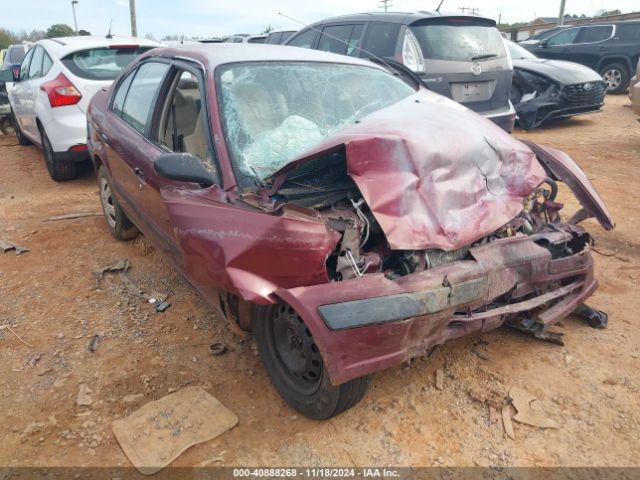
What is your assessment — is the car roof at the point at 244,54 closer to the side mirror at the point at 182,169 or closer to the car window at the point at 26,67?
the side mirror at the point at 182,169

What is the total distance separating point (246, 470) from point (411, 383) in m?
0.97

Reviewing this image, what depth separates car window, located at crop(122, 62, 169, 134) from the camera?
358cm

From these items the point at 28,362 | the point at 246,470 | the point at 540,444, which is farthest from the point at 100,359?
the point at 540,444

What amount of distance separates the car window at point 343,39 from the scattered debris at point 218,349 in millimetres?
4811

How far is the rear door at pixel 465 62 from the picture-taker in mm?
6332

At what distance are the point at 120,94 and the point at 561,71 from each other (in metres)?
7.35

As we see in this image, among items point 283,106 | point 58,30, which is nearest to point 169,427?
point 283,106

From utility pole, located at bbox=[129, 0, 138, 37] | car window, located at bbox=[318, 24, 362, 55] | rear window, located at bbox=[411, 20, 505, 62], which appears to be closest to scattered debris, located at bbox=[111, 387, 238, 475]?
rear window, located at bbox=[411, 20, 505, 62]

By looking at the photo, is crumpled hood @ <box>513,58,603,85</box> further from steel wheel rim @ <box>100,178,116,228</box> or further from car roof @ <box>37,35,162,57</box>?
steel wheel rim @ <box>100,178,116,228</box>

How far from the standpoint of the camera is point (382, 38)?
653 cm

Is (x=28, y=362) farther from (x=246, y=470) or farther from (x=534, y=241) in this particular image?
(x=534, y=241)

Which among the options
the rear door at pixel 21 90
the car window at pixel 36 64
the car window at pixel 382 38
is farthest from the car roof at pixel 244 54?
the rear door at pixel 21 90

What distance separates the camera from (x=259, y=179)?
8.73 ft

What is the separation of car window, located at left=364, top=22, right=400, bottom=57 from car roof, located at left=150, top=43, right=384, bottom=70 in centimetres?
283
